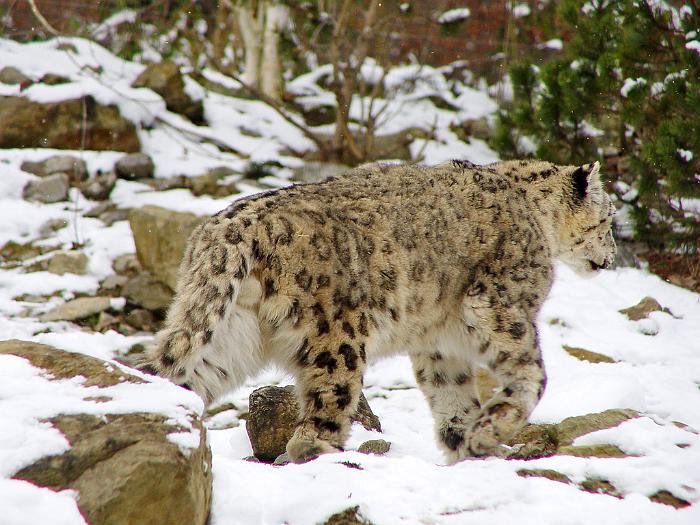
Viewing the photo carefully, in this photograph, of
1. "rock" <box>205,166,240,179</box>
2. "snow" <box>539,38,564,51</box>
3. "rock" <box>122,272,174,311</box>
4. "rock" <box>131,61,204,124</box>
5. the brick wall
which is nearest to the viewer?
"rock" <box>122,272,174,311</box>

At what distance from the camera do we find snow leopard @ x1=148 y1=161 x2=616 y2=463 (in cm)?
379

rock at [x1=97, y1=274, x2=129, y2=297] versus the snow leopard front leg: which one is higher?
the snow leopard front leg

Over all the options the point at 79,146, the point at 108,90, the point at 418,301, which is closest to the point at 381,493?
the point at 418,301

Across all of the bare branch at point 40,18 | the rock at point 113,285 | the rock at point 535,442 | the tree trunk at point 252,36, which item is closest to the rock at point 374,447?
the rock at point 535,442

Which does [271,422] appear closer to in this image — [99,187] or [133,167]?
[99,187]

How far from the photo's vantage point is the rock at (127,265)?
8.66 metres

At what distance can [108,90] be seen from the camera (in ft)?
37.4

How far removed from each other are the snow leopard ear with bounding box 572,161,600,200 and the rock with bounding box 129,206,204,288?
4002 mm

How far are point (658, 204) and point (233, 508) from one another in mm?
6759

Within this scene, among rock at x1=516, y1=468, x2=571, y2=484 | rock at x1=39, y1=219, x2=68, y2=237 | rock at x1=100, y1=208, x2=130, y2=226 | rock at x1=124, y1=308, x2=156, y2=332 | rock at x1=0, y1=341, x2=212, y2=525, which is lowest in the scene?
rock at x1=124, y1=308, x2=156, y2=332

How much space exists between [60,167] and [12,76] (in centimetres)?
196

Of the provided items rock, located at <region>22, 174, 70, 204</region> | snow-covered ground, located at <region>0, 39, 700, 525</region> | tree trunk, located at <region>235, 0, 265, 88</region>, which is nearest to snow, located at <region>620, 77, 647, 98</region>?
snow-covered ground, located at <region>0, 39, 700, 525</region>

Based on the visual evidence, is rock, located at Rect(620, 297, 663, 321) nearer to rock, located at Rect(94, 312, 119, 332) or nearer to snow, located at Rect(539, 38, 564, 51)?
rock, located at Rect(94, 312, 119, 332)

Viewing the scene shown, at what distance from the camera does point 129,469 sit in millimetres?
2617
